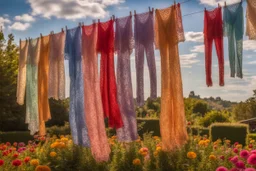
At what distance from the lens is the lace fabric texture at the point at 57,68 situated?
6082mm

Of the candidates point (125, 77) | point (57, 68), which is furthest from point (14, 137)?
point (125, 77)

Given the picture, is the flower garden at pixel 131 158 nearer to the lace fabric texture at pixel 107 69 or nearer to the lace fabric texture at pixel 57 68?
the lace fabric texture at pixel 107 69

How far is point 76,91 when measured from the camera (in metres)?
5.69

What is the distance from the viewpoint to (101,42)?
18.2 ft

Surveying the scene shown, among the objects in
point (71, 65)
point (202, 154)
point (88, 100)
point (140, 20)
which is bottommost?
point (202, 154)

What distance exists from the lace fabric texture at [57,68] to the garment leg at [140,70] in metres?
1.35

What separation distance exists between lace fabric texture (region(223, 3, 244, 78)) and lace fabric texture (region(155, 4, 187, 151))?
586 mm

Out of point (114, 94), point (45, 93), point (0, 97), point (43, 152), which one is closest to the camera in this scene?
point (114, 94)

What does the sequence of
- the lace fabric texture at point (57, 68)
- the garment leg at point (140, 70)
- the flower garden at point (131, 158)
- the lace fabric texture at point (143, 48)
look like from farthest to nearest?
the lace fabric texture at point (57, 68) < the garment leg at point (140, 70) < the lace fabric texture at point (143, 48) < the flower garden at point (131, 158)

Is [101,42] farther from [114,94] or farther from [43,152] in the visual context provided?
[43,152]

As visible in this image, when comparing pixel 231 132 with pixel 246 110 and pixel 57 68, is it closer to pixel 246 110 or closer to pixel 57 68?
pixel 57 68

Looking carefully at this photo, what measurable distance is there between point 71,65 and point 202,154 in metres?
2.27

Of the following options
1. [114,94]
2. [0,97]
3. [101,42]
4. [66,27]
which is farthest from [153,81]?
[0,97]

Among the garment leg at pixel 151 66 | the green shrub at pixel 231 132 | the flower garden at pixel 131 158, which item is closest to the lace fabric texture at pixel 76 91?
the flower garden at pixel 131 158
